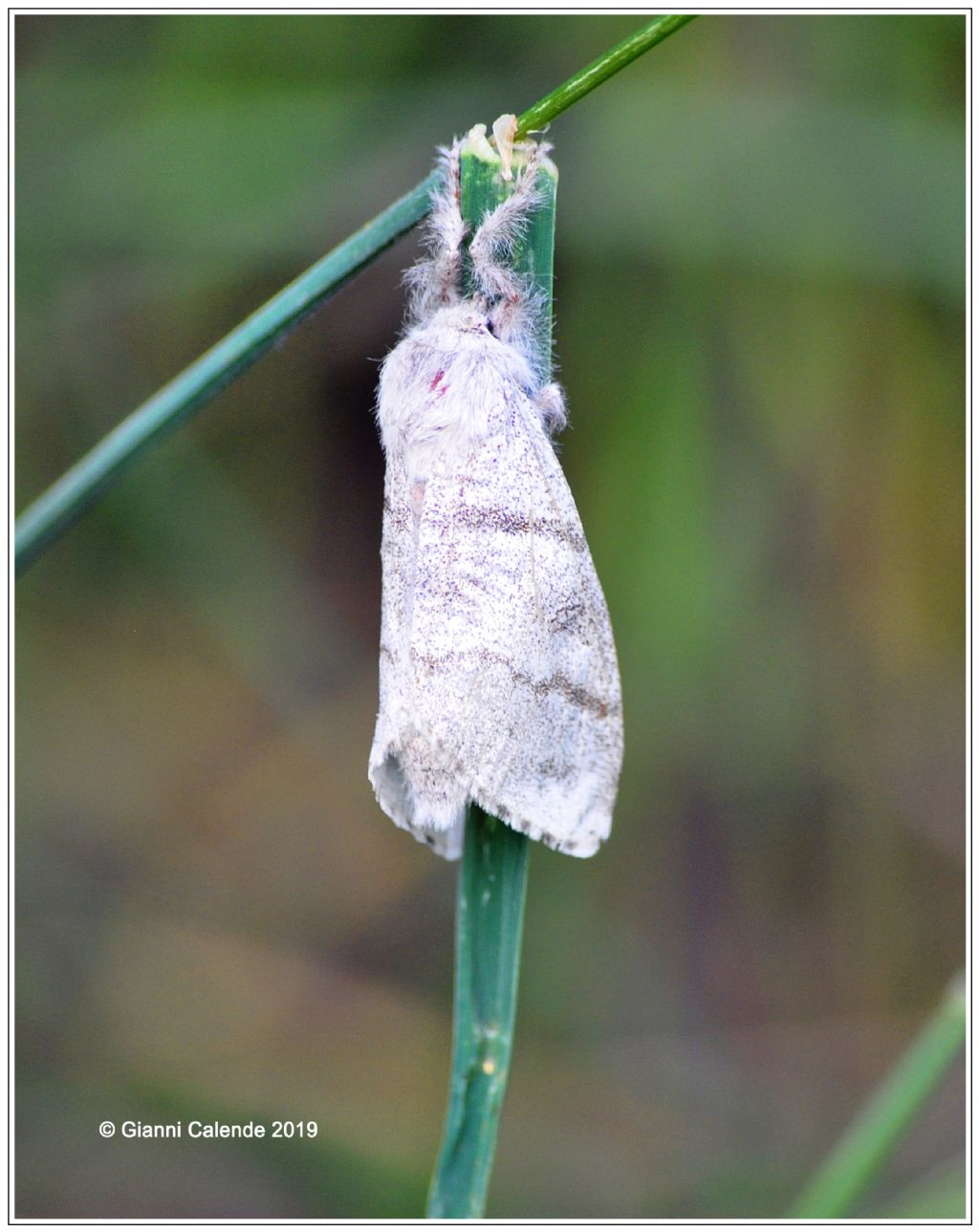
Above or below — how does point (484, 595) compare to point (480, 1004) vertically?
above

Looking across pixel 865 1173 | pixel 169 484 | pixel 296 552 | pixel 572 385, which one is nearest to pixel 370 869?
pixel 296 552

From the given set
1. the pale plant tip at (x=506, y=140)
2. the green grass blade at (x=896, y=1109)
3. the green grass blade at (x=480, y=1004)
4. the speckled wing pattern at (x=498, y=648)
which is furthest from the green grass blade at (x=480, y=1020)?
the pale plant tip at (x=506, y=140)

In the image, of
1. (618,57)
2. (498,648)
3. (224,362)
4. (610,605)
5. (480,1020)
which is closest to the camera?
(618,57)

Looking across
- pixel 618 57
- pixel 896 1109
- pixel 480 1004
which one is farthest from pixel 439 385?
pixel 896 1109

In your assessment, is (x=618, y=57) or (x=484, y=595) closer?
(x=618, y=57)

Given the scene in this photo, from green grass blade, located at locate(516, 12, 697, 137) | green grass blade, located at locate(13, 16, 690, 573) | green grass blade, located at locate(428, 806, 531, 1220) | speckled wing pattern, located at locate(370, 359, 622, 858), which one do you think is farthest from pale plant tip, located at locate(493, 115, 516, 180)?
green grass blade, located at locate(428, 806, 531, 1220)

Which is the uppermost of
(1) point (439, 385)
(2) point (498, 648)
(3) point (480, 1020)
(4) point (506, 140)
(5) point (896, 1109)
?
(4) point (506, 140)

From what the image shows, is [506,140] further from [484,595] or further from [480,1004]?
[480,1004]

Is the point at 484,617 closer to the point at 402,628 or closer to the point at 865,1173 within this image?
the point at 402,628
